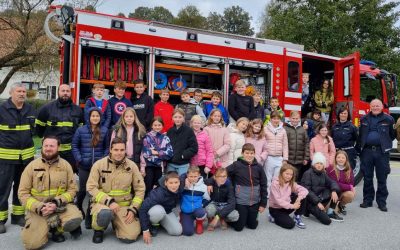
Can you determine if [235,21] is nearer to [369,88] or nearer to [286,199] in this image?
[369,88]

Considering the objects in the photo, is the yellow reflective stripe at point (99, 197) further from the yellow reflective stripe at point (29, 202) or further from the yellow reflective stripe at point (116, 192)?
the yellow reflective stripe at point (29, 202)

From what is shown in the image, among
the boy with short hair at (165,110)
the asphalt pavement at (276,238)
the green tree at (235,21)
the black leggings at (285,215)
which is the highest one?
the green tree at (235,21)

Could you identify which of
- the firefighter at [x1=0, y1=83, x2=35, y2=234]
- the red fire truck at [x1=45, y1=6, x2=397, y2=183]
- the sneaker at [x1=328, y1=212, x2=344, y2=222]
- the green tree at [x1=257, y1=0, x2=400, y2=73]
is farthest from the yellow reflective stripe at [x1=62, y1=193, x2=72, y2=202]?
the green tree at [x1=257, y1=0, x2=400, y2=73]

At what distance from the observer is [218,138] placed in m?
5.63

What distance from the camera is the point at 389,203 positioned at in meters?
6.39

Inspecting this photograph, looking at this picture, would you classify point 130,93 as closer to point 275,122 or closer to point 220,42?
point 220,42

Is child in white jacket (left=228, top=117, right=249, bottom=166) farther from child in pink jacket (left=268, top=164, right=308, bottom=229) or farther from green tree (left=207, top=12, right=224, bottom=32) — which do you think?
green tree (left=207, top=12, right=224, bottom=32)

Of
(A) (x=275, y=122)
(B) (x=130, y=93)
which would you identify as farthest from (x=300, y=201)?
(B) (x=130, y=93)

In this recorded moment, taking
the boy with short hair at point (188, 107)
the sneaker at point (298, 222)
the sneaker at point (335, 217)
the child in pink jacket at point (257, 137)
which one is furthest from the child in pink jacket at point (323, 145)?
the boy with short hair at point (188, 107)

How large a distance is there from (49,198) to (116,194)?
2.25 ft

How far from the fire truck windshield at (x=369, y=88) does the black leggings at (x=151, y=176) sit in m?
5.23

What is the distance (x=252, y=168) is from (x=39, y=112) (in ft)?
9.10

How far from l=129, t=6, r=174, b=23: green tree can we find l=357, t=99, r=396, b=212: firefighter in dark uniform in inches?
2041

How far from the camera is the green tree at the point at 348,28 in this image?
16.3 m
